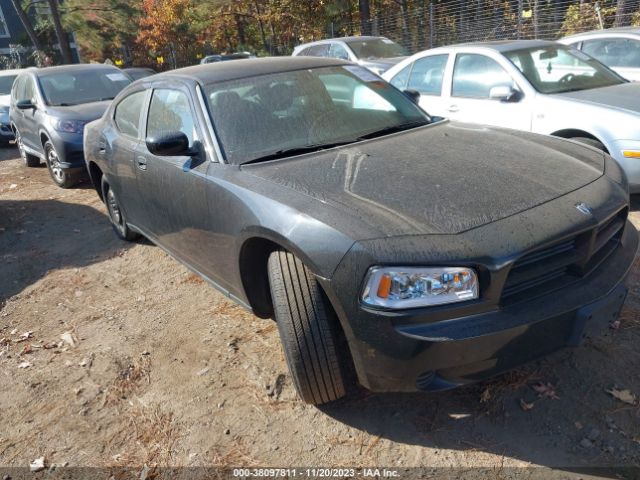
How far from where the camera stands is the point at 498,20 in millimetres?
16406

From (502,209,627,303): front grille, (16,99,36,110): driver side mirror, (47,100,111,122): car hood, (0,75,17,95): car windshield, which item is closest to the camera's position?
(502,209,627,303): front grille

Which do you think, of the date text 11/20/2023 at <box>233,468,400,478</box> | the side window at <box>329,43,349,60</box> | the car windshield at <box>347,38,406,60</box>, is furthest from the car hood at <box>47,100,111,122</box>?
the date text 11/20/2023 at <box>233,468,400,478</box>

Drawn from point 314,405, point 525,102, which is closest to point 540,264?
point 314,405

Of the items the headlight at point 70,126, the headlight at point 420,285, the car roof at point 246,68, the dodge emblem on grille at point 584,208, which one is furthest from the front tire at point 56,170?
the dodge emblem on grille at point 584,208

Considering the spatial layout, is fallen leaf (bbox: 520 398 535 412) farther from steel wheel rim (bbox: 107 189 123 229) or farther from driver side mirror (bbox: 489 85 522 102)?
steel wheel rim (bbox: 107 189 123 229)

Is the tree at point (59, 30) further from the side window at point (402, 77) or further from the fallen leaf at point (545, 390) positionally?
the fallen leaf at point (545, 390)

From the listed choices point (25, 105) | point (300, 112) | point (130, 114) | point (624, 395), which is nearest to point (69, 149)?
point (25, 105)

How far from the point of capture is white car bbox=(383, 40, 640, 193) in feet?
15.8

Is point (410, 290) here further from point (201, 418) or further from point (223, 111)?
point (223, 111)

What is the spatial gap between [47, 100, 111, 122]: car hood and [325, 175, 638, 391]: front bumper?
6430mm

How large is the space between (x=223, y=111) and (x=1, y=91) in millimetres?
12649

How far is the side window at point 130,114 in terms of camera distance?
422 cm

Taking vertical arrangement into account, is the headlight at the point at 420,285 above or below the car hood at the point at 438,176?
below

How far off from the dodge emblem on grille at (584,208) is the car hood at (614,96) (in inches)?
117
